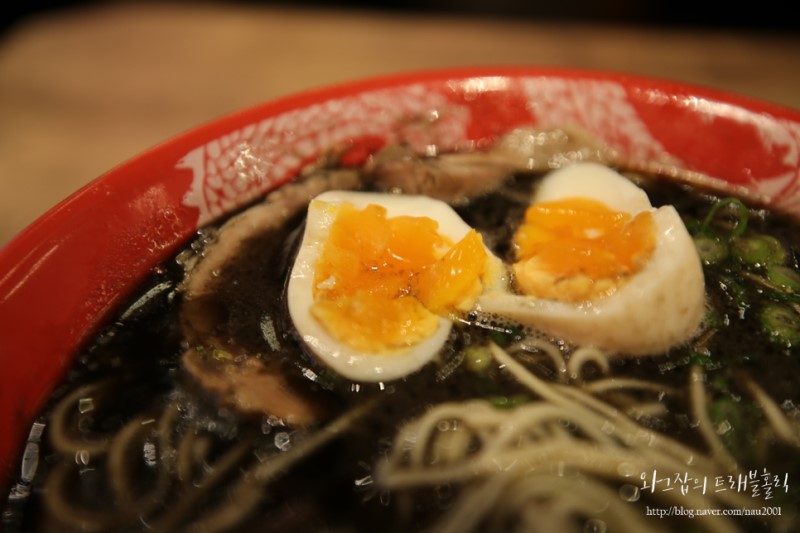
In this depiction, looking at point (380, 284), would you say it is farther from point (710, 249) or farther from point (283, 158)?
point (710, 249)

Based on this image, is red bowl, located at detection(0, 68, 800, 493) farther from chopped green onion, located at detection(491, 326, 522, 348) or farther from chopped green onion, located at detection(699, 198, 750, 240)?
chopped green onion, located at detection(491, 326, 522, 348)

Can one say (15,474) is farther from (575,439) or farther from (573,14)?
(573,14)

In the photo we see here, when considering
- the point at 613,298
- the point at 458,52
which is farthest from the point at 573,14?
the point at 613,298

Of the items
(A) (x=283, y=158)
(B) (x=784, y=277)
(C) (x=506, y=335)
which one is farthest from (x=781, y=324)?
(A) (x=283, y=158)

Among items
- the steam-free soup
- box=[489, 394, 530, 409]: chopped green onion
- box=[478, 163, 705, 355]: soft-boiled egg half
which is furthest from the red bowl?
box=[489, 394, 530, 409]: chopped green onion

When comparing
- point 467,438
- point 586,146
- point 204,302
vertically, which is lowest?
point 467,438
